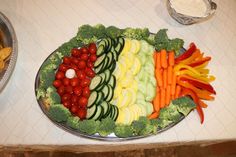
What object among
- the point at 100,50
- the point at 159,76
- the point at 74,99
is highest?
the point at 159,76

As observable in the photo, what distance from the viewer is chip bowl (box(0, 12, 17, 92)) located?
4.96ft

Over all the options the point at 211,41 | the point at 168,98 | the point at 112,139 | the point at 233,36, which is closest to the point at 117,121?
the point at 112,139

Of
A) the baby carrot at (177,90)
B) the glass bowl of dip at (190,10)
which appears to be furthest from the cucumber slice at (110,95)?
A: the glass bowl of dip at (190,10)

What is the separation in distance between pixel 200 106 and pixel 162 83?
0.20 metres

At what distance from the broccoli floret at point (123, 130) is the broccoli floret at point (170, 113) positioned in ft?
0.51

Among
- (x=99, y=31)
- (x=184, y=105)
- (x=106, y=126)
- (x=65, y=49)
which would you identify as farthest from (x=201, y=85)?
(x=65, y=49)

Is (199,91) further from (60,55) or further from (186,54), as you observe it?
(60,55)

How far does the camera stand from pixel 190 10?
5.87ft

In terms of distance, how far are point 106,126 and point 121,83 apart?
0.72 ft

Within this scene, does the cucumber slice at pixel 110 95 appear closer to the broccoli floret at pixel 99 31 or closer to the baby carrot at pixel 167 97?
the baby carrot at pixel 167 97

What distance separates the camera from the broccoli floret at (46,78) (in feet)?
5.02

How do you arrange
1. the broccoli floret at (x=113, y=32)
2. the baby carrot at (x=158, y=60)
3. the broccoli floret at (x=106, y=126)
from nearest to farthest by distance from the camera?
the broccoli floret at (x=106, y=126) → the baby carrot at (x=158, y=60) → the broccoli floret at (x=113, y=32)

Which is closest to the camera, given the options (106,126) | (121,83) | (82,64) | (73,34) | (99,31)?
(106,126)

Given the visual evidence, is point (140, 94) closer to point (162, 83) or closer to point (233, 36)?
point (162, 83)
